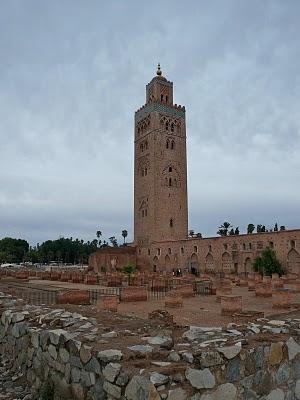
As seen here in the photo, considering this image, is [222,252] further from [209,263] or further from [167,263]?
[167,263]

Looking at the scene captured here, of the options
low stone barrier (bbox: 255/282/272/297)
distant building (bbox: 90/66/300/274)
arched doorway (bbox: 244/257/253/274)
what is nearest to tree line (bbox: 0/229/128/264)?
distant building (bbox: 90/66/300/274)

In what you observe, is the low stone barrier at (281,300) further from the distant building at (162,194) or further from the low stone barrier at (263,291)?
the distant building at (162,194)

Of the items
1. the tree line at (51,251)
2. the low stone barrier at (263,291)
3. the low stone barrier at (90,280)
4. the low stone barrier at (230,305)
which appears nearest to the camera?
the low stone barrier at (230,305)

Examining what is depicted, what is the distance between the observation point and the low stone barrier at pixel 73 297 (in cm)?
995

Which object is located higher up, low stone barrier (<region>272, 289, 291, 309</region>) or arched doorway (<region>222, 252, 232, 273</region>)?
arched doorway (<region>222, 252, 232, 273</region>)

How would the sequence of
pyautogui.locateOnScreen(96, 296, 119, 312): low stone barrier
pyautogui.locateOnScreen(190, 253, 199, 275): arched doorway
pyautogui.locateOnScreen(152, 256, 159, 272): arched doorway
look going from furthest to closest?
pyautogui.locateOnScreen(152, 256, 159, 272): arched doorway < pyautogui.locateOnScreen(190, 253, 199, 275): arched doorway < pyautogui.locateOnScreen(96, 296, 119, 312): low stone barrier

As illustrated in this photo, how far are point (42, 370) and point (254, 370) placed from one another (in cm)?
213

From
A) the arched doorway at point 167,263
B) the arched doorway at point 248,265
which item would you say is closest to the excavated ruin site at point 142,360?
the arched doorway at point 248,265

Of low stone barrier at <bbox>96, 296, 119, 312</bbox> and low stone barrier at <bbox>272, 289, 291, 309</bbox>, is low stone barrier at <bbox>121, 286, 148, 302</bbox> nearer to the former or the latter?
low stone barrier at <bbox>96, 296, 119, 312</bbox>

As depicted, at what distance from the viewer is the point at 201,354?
9.55ft

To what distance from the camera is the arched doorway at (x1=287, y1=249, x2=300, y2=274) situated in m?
31.8

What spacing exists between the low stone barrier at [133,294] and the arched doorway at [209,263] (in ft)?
87.1

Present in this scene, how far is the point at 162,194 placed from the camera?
48.9m

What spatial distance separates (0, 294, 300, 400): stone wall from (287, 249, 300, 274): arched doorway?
29797mm
